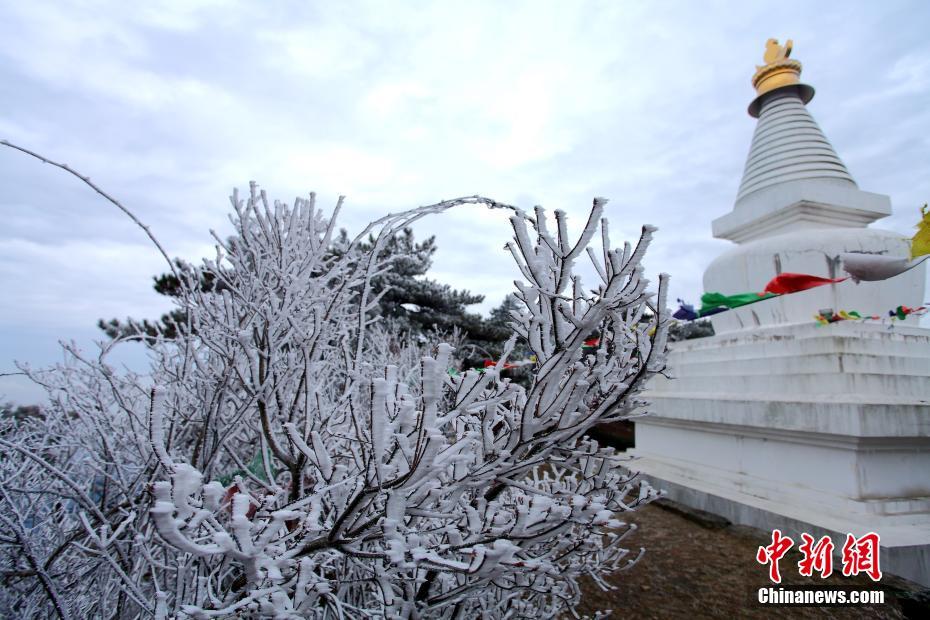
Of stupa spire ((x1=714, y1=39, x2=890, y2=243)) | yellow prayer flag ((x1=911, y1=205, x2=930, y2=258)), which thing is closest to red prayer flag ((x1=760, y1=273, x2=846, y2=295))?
stupa spire ((x1=714, y1=39, x2=890, y2=243))

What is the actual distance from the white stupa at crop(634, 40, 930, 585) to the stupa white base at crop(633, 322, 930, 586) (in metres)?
0.02

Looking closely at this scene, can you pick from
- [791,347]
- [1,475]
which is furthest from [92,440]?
[791,347]

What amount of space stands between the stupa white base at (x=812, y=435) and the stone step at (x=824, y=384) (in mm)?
13

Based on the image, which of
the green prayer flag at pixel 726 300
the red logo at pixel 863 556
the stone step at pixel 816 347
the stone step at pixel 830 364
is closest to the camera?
the red logo at pixel 863 556

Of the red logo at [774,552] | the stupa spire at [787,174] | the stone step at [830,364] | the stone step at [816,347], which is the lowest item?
the red logo at [774,552]

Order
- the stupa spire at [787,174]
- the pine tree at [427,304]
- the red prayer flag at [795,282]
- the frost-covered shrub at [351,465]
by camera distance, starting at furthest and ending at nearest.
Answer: the pine tree at [427,304], the stupa spire at [787,174], the red prayer flag at [795,282], the frost-covered shrub at [351,465]

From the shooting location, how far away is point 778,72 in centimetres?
1112

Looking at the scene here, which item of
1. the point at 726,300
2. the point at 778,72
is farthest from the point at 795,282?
the point at 778,72

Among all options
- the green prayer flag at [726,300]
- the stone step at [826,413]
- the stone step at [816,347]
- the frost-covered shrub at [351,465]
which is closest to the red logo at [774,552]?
the stone step at [826,413]

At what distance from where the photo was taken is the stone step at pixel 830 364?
19.9 ft

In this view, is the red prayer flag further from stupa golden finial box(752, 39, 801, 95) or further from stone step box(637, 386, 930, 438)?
stupa golden finial box(752, 39, 801, 95)

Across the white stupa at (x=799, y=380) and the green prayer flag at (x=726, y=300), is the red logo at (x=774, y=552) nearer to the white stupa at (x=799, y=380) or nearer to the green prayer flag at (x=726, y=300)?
the white stupa at (x=799, y=380)

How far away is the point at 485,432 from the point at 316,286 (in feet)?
3.65

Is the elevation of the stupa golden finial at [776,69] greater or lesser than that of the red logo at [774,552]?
greater
